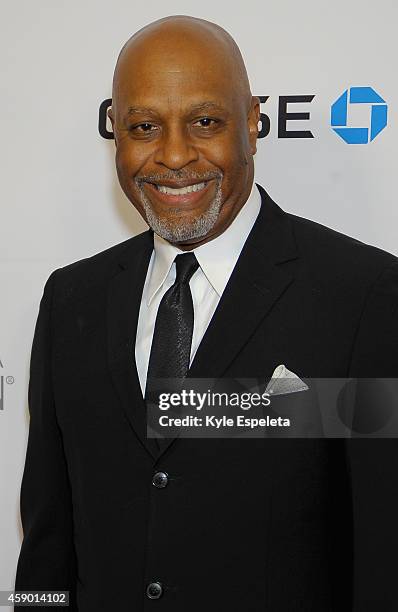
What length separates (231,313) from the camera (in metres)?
1.31

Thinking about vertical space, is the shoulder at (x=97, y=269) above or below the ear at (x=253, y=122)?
below

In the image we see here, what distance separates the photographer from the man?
4.18ft

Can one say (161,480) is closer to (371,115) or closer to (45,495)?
(45,495)

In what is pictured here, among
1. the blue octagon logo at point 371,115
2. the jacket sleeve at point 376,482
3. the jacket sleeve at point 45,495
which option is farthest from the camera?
the blue octagon logo at point 371,115

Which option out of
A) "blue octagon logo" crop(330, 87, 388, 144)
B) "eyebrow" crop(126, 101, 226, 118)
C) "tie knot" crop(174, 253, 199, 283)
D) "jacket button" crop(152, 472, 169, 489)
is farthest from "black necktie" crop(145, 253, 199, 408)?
"blue octagon logo" crop(330, 87, 388, 144)

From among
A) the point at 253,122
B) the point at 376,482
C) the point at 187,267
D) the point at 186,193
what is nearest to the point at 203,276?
the point at 187,267

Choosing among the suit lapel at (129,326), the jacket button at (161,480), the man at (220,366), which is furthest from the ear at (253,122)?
the jacket button at (161,480)

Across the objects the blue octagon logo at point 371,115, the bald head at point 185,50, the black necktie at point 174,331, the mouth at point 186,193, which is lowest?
the black necktie at point 174,331

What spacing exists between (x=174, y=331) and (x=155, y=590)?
35 centimetres

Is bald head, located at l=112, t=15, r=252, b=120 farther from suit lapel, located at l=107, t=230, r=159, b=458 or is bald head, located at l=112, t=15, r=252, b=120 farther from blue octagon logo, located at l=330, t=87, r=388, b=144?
blue octagon logo, located at l=330, t=87, r=388, b=144

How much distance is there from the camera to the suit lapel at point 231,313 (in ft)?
4.27

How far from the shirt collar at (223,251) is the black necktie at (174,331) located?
19mm

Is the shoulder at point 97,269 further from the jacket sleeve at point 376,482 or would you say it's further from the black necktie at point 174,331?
the jacket sleeve at point 376,482

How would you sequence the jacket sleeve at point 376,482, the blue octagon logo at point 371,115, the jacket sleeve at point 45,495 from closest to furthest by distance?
the jacket sleeve at point 376,482 → the jacket sleeve at point 45,495 → the blue octagon logo at point 371,115
